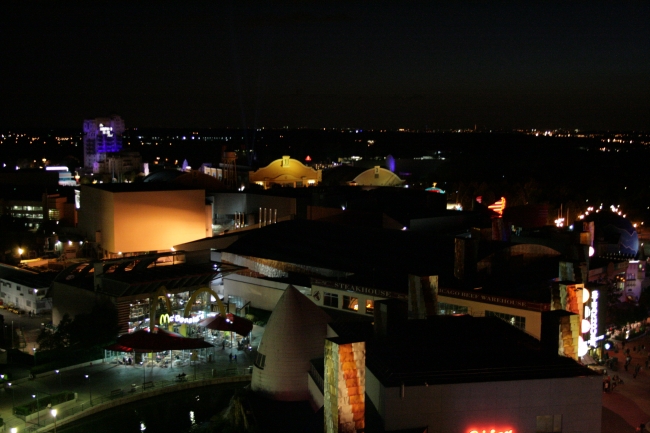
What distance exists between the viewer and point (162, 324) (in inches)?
1104

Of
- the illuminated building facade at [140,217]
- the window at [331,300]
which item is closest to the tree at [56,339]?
the window at [331,300]

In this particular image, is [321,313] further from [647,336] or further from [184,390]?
[647,336]

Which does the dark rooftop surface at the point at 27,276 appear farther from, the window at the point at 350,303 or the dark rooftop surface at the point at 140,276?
the window at the point at 350,303

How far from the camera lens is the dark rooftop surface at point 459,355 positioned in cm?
1339

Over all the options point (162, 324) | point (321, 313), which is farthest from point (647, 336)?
point (162, 324)

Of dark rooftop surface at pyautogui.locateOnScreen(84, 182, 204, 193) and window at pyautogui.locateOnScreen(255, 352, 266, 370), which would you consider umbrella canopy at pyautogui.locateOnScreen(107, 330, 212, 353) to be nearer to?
window at pyautogui.locateOnScreen(255, 352, 266, 370)

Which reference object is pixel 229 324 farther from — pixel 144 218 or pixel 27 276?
pixel 144 218

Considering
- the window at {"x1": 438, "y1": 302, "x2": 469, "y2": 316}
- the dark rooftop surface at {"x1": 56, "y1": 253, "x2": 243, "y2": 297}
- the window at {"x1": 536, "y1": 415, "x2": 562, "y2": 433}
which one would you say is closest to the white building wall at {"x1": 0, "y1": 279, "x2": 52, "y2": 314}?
the dark rooftop surface at {"x1": 56, "y1": 253, "x2": 243, "y2": 297}

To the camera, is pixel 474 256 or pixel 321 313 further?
pixel 474 256

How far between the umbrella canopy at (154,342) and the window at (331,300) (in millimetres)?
4921

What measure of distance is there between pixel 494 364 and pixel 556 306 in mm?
4646

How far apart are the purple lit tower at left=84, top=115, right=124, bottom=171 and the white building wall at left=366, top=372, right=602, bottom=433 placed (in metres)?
96.5

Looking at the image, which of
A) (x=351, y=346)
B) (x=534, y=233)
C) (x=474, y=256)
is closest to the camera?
(x=351, y=346)

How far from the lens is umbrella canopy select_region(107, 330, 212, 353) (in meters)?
24.0
